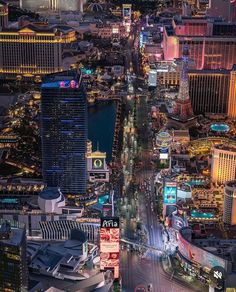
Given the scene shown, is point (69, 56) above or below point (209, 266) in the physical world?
above

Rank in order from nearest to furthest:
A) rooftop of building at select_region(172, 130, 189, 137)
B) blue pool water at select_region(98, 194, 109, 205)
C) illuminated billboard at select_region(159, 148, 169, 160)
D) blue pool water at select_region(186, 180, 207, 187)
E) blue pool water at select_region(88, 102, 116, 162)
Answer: blue pool water at select_region(98, 194, 109, 205)
blue pool water at select_region(186, 180, 207, 187)
illuminated billboard at select_region(159, 148, 169, 160)
rooftop of building at select_region(172, 130, 189, 137)
blue pool water at select_region(88, 102, 116, 162)

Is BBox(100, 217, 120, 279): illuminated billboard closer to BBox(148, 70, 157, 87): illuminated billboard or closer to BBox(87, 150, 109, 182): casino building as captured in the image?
BBox(87, 150, 109, 182): casino building

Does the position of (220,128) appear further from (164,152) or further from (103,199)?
(103,199)

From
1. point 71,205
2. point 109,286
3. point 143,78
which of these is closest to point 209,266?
point 109,286

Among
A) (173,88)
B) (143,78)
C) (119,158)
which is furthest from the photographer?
(143,78)

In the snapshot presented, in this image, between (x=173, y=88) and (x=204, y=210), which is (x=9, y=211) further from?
(x=173, y=88)

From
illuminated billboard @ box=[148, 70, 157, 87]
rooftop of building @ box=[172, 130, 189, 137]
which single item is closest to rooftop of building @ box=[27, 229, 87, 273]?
rooftop of building @ box=[172, 130, 189, 137]

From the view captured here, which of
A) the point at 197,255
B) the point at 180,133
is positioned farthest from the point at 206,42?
the point at 197,255

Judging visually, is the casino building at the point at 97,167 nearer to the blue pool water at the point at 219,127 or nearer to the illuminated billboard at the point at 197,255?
the illuminated billboard at the point at 197,255
